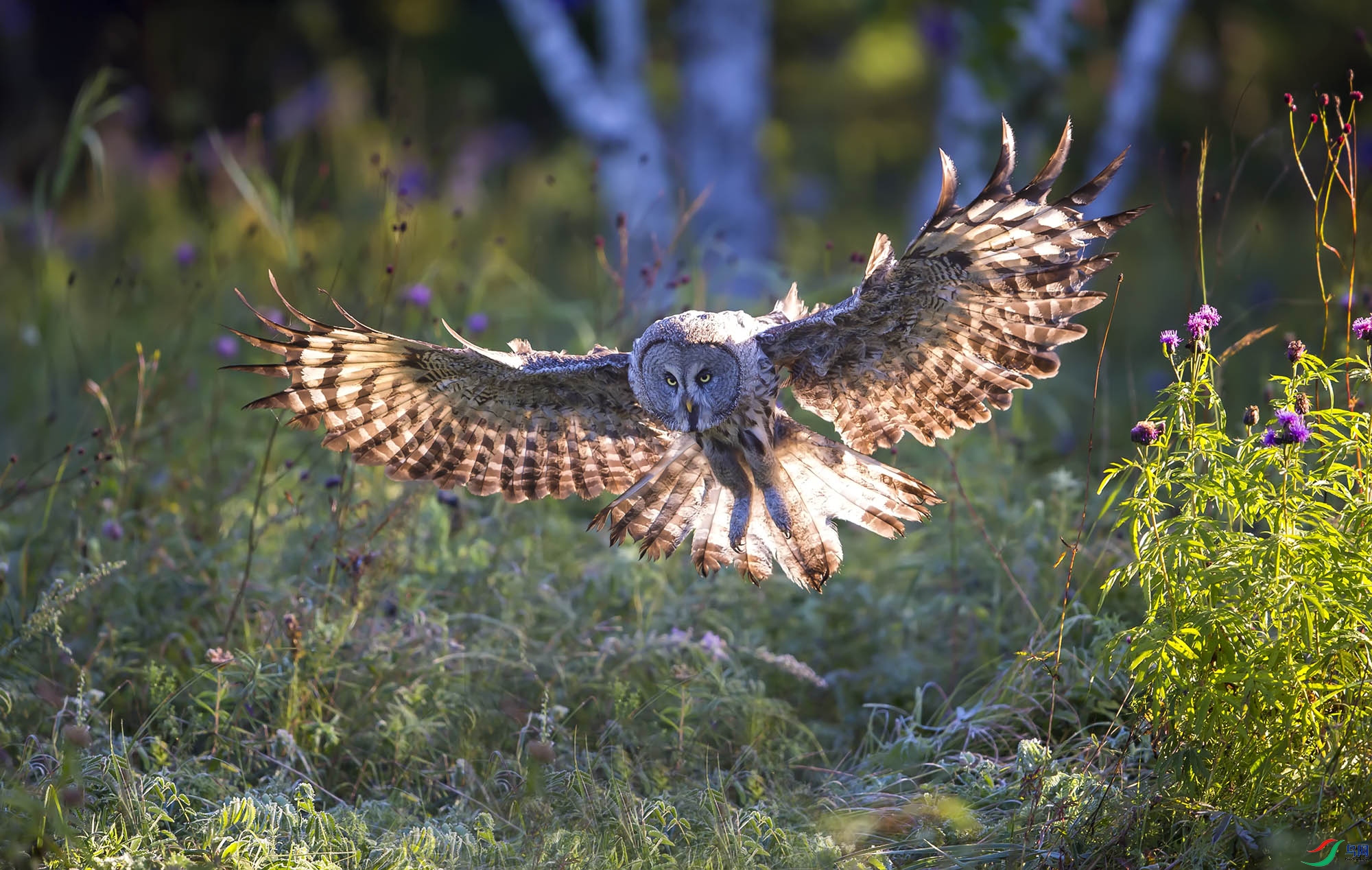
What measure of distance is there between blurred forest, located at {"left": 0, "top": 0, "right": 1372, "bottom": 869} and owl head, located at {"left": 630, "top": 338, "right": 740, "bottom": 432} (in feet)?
2.60

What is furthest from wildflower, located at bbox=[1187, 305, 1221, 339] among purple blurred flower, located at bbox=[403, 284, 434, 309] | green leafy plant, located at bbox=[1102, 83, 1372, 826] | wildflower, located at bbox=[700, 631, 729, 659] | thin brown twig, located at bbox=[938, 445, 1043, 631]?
purple blurred flower, located at bbox=[403, 284, 434, 309]

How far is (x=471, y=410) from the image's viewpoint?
3781mm

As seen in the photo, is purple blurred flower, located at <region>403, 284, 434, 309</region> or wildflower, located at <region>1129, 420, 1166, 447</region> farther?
purple blurred flower, located at <region>403, 284, 434, 309</region>

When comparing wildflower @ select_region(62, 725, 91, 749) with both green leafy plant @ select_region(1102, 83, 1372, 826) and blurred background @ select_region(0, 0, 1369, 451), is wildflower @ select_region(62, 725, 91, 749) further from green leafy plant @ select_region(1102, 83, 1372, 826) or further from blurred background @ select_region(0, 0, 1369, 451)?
green leafy plant @ select_region(1102, 83, 1372, 826)

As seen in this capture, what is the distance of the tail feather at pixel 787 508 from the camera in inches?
134

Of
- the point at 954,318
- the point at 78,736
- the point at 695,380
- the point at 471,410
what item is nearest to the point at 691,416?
the point at 695,380

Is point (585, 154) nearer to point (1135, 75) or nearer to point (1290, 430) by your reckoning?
point (1135, 75)

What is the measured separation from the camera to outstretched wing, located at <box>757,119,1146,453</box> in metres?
A: 2.86

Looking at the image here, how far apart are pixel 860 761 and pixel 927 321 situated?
4.27 feet

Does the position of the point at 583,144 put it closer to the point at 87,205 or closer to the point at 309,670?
the point at 87,205

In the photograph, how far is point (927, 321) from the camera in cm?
326

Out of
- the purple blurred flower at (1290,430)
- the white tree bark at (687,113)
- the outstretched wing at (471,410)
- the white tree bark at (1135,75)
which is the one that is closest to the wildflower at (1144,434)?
the purple blurred flower at (1290,430)

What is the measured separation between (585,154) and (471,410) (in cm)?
885

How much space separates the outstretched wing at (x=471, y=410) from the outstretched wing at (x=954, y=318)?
0.61m
